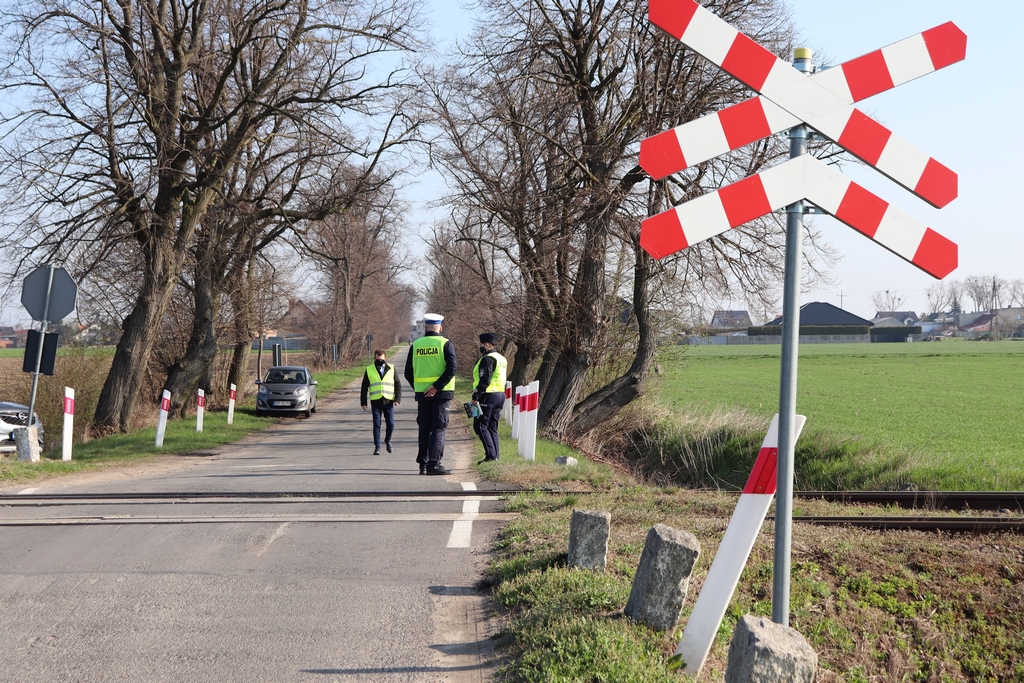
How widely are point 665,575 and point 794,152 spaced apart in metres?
2.26

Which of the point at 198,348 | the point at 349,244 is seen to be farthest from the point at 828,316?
the point at 198,348

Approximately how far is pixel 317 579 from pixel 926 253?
4.37 m

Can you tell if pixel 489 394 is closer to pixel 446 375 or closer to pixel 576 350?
pixel 446 375

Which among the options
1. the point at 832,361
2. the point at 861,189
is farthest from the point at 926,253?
the point at 832,361

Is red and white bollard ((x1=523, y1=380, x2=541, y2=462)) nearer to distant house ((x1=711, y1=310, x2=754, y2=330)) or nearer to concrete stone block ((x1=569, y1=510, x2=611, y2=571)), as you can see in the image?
concrete stone block ((x1=569, y1=510, x2=611, y2=571))

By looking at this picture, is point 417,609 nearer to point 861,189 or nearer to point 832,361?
point 861,189

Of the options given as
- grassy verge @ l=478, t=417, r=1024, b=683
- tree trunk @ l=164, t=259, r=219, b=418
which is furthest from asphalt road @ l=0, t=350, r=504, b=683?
tree trunk @ l=164, t=259, r=219, b=418

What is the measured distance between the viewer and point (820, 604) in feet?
20.4

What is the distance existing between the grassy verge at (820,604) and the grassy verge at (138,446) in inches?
314

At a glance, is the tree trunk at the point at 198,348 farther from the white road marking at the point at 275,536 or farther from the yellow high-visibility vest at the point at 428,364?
the white road marking at the point at 275,536

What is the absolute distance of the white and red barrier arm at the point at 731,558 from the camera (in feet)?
14.7

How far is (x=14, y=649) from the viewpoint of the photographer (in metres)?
4.98

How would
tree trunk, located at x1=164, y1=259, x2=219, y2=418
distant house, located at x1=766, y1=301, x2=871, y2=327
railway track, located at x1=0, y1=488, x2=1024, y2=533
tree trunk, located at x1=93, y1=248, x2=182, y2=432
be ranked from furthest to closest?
distant house, located at x1=766, y1=301, x2=871, y2=327, tree trunk, located at x1=164, y1=259, x2=219, y2=418, tree trunk, located at x1=93, y1=248, x2=182, y2=432, railway track, located at x1=0, y1=488, x2=1024, y2=533

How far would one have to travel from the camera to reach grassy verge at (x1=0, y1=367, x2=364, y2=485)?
12625 millimetres
